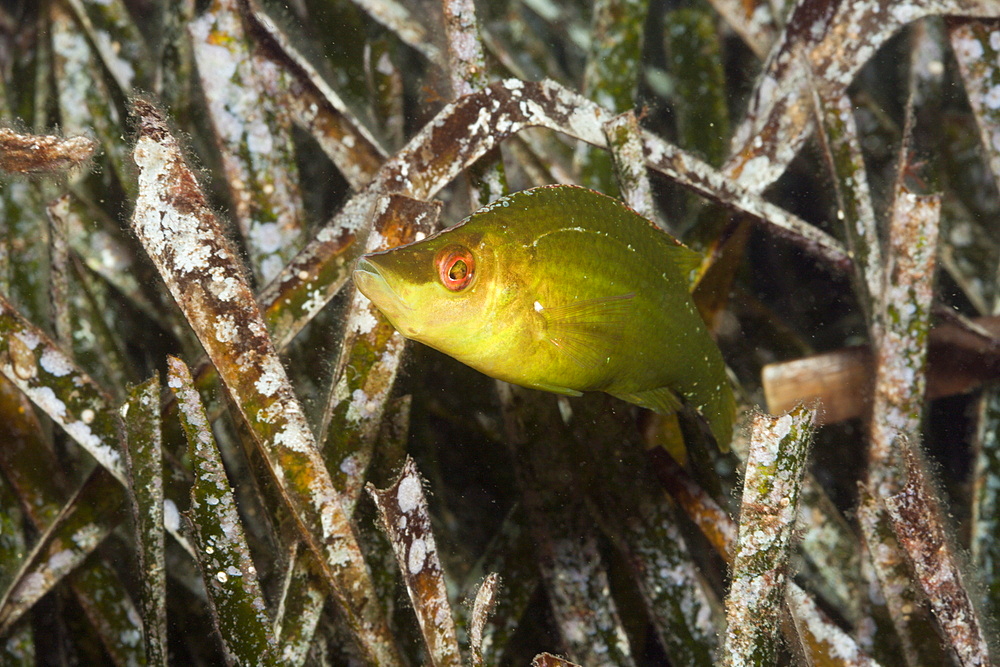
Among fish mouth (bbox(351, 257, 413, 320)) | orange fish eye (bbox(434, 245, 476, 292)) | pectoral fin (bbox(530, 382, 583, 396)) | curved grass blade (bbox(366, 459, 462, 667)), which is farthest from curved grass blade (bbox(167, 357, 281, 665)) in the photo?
pectoral fin (bbox(530, 382, 583, 396))

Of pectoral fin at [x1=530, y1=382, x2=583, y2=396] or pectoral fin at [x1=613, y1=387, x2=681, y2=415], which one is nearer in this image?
pectoral fin at [x1=530, y1=382, x2=583, y2=396]

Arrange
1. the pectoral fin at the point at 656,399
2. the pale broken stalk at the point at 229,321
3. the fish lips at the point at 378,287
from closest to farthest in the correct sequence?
the fish lips at the point at 378,287, the pale broken stalk at the point at 229,321, the pectoral fin at the point at 656,399

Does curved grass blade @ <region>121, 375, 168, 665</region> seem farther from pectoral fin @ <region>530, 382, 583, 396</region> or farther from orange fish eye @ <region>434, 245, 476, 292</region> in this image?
pectoral fin @ <region>530, 382, 583, 396</region>

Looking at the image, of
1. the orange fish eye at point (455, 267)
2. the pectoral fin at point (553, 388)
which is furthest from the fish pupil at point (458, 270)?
the pectoral fin at point (553, 388)

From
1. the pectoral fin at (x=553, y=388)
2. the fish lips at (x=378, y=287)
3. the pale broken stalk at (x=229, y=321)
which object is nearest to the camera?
the fish lips at (x=378, y=287)

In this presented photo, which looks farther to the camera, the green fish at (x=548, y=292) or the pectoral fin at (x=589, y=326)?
the pectoral fin at (x=589, y=326)

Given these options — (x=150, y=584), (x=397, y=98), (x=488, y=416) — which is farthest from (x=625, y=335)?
(x=397, y=98)

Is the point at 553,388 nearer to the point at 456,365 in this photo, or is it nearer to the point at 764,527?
the point at 764,527

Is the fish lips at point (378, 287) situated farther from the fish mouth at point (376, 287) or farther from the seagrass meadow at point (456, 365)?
the seagrass meadow at point (456, 365)
